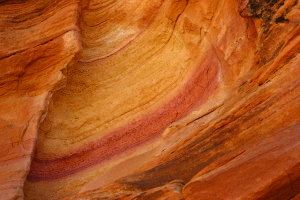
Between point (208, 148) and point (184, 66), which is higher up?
point (184, 66)

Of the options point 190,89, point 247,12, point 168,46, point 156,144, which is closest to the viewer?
point 247,12

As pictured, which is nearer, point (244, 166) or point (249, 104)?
point (244, 166)

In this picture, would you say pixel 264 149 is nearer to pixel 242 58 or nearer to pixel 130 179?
pixel 130 179

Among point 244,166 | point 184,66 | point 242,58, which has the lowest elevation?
point 244,166

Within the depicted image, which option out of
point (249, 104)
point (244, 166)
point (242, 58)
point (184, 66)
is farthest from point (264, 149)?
point (184, 66)

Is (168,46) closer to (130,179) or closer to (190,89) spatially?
(190,89)

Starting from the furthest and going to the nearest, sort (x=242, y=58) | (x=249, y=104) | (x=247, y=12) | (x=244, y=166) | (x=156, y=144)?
(x=156, y=144) < (x=242, y=58) < (x=247, y=12) < (x=249, y=104) < (x=244, y=166)
